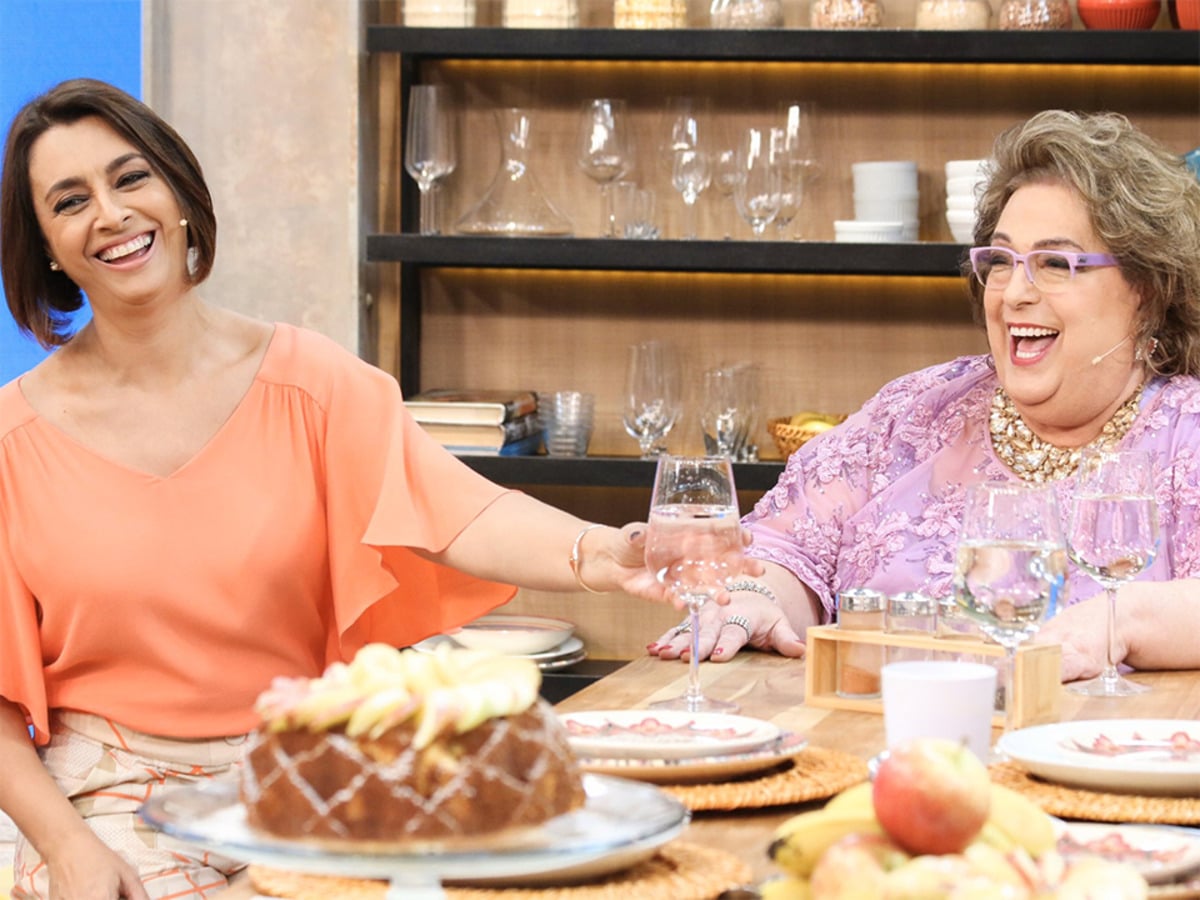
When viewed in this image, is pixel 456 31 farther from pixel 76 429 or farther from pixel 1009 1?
pixel 76 429

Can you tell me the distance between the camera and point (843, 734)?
155 centimetres

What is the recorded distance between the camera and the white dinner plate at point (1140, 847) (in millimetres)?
1022

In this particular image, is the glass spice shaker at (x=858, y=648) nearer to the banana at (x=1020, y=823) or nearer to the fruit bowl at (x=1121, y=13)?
the banana at (x=1020, y=823)

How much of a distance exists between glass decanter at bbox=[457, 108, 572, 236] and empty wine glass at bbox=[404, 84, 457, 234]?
0.12 meters

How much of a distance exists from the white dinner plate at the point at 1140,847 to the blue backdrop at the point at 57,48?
3.07 meters

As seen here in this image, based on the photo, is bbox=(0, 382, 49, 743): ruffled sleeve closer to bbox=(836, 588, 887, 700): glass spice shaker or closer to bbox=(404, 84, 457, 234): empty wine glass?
bbox=(836, 588, 887, 700): glass spice shaker

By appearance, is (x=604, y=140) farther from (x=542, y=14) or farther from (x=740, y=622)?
(x=740, y=622)

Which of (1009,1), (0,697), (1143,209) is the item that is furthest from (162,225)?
(1009,1)

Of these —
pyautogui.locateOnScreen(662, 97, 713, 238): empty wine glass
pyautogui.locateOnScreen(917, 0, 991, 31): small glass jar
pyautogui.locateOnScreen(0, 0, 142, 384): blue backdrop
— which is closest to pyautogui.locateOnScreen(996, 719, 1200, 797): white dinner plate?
pyautogui.locateOnScreen(662, 97, 713, 238): empty wine glass

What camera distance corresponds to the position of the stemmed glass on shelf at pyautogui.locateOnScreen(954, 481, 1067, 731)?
4.59ft

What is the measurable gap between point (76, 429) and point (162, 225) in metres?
0.27

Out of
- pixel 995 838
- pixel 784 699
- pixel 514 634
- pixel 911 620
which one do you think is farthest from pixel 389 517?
pixel 514 634

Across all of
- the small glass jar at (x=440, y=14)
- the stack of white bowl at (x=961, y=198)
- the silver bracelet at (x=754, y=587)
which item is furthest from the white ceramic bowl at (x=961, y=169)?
the silver bracelet at (x=754, y=587)

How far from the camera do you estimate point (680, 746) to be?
1.27 metres
